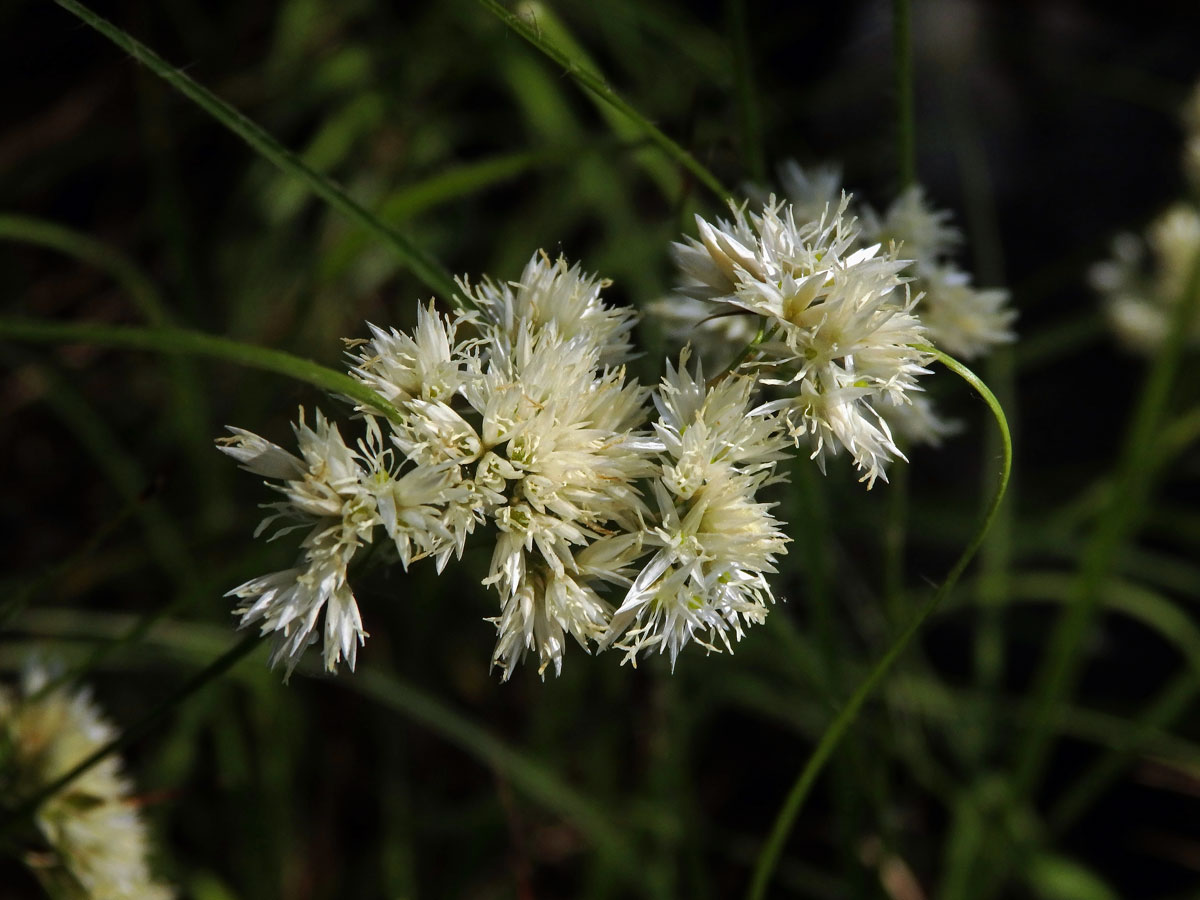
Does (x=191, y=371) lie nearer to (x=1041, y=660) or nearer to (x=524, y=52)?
(x=524, y=52)

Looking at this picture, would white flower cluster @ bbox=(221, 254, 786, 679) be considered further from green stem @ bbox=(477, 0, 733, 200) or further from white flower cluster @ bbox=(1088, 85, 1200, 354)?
white flower cluster @ bbox=(1088, 85, 1200, 354)

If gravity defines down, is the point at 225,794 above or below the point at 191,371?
below

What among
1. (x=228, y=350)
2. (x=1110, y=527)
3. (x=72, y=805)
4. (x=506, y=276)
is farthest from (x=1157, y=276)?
(x=72, y=805)

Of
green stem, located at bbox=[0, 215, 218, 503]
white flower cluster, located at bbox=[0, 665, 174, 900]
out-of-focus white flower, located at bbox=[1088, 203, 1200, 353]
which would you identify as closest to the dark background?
green stem, located at bbox=[0, 215, 218, 503]

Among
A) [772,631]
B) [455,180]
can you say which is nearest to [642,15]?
[455,180]

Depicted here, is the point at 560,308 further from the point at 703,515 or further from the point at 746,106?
the point at 746,106

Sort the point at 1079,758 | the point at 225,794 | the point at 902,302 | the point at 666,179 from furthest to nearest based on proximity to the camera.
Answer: the point at 1079,758 → the point at 225,794 → the point at 666,179 → the point at 902,302
